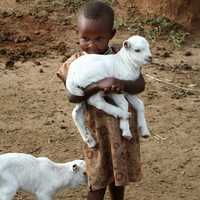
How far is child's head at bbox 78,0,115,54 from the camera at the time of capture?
355 cm

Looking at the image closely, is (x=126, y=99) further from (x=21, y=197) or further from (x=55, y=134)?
(x=55, y=134)

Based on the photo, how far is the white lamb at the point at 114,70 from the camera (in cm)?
351

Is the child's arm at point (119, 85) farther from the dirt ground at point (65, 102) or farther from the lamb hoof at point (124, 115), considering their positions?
the dirt ground at point (65, 102)

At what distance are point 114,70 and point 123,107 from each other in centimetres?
21

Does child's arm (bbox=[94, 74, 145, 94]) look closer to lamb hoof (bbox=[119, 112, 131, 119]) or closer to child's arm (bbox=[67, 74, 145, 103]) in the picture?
child's arm (bbox=[67, 74, 145, 103])

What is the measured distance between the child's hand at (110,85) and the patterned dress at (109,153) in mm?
140

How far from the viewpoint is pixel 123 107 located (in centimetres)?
358

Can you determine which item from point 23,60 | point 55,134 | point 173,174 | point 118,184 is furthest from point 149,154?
point 23,60

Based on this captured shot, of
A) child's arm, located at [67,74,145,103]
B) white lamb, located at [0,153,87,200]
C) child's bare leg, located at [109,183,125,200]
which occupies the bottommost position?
child's bare leg, located at [109,183,125,200]

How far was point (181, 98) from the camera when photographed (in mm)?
6344

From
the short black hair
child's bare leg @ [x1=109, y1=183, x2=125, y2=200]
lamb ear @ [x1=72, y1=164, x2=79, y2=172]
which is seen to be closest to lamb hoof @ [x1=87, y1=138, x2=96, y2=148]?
lamb ear @ [x1=72, y1=164, x2=79, y2=172]

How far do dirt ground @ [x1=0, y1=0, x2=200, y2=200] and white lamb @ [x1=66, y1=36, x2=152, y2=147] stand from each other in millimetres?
1268

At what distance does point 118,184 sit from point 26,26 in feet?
14.8

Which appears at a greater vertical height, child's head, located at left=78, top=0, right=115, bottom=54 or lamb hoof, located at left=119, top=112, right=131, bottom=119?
child's head, located at left=78, top=0, right=115, bottom=54
